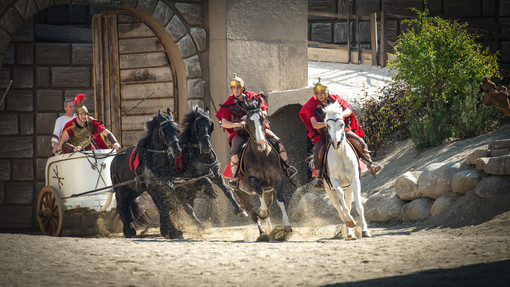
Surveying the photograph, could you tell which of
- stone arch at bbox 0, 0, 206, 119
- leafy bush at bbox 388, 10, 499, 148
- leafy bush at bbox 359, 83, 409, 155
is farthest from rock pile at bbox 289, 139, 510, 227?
stone arch at bbox 0, 0, 206, 119

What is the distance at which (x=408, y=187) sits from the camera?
1055 centimetres

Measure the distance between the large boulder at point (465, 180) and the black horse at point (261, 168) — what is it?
253 cm

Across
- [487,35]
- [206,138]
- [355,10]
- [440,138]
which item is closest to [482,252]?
[206,138]

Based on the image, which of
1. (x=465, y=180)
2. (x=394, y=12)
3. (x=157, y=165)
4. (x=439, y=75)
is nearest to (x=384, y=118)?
(x=439, y=75)

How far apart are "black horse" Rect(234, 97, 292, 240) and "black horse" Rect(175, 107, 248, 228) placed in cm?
61

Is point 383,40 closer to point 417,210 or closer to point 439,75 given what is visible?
point 439,75

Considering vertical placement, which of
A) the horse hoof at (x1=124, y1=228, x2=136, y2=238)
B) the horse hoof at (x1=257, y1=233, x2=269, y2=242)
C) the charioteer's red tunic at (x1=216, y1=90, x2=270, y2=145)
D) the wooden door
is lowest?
the horse hoof at (x1=124, y1=228, x2=136, y2=238)

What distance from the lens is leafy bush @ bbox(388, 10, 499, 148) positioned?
506 inches

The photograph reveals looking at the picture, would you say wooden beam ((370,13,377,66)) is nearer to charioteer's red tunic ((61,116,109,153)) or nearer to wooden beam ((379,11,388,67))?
wooden beam ((379,11,388,67))

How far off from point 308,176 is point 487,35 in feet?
25.4

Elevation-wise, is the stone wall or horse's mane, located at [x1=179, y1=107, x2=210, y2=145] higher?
the stone wall

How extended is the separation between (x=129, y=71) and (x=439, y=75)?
20.3 feet

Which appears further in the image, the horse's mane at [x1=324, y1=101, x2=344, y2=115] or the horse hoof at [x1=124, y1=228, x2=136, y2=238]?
the horse hoof at [x1=124, y1=228, x2=136, y2=238]

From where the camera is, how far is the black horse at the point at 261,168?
9.11 metres
